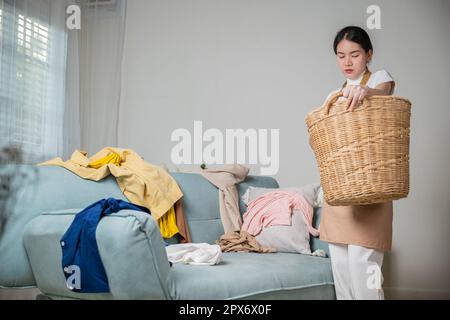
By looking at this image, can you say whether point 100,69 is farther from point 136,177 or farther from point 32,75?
point 136,177

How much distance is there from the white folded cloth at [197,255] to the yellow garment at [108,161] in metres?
0.51

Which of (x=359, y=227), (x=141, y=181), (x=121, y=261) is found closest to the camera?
(x=121, y=261)

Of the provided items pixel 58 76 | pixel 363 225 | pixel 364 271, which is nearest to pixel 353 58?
pixel 363 225

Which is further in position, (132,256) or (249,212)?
(249,212)

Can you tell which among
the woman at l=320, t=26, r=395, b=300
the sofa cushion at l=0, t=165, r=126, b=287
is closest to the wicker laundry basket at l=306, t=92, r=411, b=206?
the woman at l=320, t=26, r=395, b=300

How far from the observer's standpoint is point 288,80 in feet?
10.5

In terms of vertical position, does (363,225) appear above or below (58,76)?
below

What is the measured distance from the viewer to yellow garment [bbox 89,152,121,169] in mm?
2180

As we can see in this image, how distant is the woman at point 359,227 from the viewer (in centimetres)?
170

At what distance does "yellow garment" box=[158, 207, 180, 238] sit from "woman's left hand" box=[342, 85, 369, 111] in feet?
3.45

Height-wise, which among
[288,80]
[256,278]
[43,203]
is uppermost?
[288,80]

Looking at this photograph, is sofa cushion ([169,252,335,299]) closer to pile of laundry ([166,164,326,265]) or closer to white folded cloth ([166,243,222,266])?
white folded cloth ([166,243,222,266])

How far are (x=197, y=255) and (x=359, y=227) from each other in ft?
1.90

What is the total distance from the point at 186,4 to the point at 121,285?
237 cm
